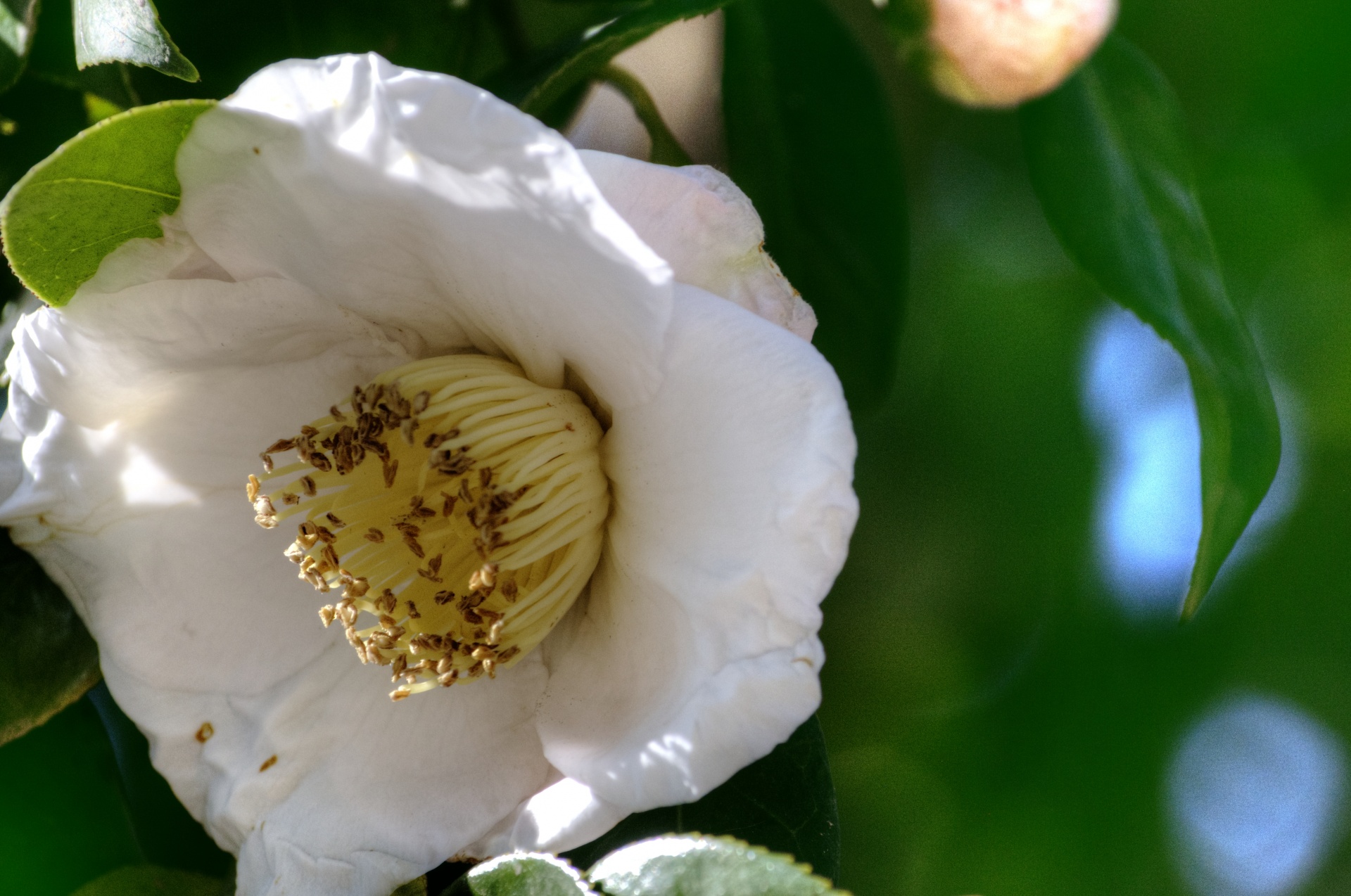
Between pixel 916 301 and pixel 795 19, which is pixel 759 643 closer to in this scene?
pixel 795 19

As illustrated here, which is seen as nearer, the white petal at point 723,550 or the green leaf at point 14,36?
the white petal at point 723,550

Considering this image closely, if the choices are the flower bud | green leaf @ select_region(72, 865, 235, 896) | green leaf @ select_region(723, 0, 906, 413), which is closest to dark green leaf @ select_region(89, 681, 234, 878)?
green leaf @ select_region(72, 865, 235, 896)

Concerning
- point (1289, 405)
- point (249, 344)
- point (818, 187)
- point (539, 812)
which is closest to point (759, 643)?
point (539, 812)

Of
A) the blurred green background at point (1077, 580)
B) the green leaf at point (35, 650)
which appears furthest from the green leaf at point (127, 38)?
the blurred green background at point (1077, 580)

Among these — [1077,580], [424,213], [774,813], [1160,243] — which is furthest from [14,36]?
[1077,580]

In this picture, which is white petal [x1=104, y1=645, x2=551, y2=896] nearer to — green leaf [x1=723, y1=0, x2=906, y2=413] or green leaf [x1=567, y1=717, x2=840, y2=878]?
green leaf [x1=567, y1=717, x2=840, y2=878]

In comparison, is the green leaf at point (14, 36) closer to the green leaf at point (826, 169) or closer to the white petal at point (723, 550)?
the white petal at point (723, 550)
